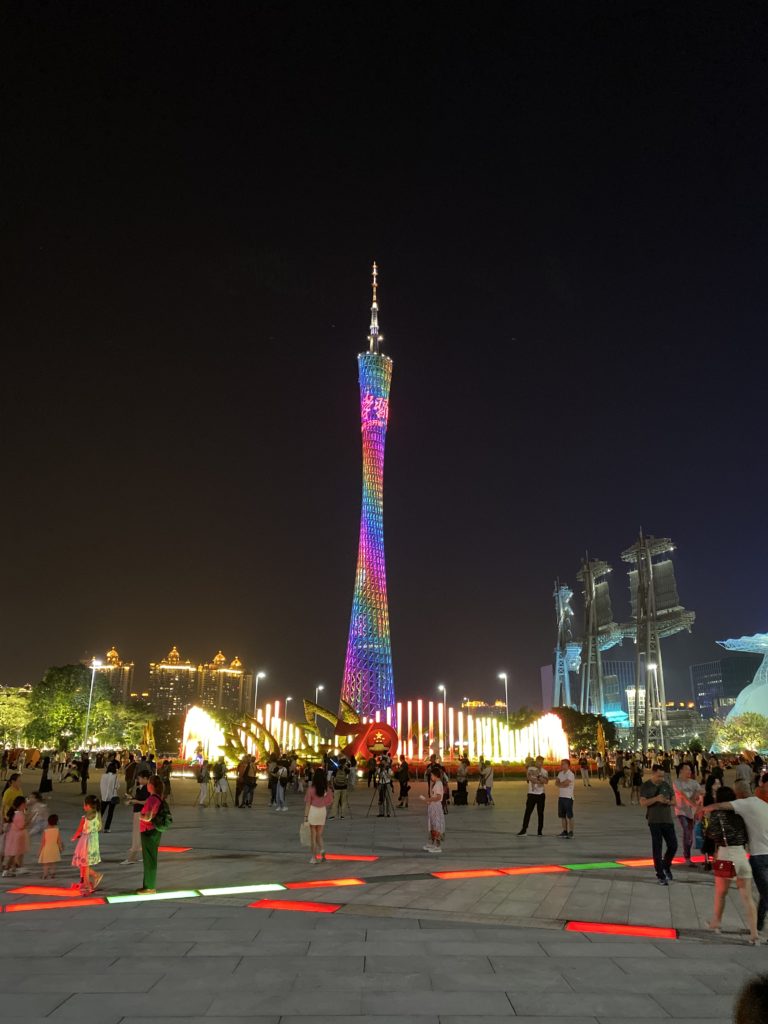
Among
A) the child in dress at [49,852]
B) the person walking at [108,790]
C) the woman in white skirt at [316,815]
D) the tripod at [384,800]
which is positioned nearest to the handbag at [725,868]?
the woman in white skirt at [316,815]

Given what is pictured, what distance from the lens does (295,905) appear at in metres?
9.84

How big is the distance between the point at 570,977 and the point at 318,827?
279 inches

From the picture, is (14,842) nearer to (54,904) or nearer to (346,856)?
(54,904)

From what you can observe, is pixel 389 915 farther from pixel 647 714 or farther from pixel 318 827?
pixel 647 714

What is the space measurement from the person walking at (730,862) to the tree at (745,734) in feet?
265

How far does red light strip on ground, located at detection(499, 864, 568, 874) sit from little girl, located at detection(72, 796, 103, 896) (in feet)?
20.7

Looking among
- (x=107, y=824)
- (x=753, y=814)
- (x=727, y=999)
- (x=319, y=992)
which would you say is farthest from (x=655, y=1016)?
(x=107, y=824)

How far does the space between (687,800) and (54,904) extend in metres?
9.87

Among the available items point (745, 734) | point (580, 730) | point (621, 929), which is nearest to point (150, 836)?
point (621, 929)

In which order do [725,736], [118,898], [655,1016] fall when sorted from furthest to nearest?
[725,736] < [118,898] < [655,1016]

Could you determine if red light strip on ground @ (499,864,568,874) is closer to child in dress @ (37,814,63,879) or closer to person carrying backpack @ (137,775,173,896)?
person carrying backpack @ (137,775,173,896)

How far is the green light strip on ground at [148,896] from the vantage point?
33.8 ft

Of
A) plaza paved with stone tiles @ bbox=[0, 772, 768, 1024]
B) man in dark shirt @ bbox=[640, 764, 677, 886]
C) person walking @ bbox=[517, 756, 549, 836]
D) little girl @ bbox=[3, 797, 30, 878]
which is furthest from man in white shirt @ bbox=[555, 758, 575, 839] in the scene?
little girl @ bbox=[3, 797, 30, 878]

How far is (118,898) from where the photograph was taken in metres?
10.5
